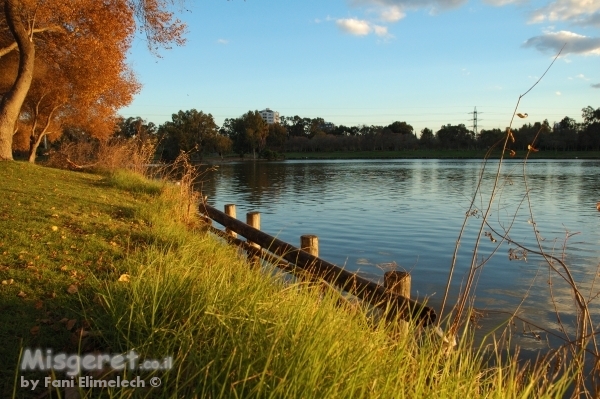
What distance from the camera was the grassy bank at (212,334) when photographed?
Answer: 3.17 meters

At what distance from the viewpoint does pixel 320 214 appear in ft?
74.5

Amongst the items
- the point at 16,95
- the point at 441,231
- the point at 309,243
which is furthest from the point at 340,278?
the point at 16,95

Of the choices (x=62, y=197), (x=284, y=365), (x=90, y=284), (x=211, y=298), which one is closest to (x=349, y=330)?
(x=284, y=365)

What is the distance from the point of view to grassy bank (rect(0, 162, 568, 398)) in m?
3.17

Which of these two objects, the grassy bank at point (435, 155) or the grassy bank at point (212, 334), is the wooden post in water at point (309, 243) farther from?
the grassy bank at point (435, 155)

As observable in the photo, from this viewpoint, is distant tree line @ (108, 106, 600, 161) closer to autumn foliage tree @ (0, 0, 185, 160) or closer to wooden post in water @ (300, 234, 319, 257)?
autumn foliage tree @ (0, 0, 185, 160)

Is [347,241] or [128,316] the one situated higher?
[128,316]

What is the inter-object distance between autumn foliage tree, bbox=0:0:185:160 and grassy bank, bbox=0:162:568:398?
13.9 meters

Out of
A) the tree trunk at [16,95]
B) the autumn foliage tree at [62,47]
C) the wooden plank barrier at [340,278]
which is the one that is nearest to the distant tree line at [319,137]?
the autumn foliage tree at [62,47]

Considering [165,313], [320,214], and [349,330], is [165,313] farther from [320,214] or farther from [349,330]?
[320,214]

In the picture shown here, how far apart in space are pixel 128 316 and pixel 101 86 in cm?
2090

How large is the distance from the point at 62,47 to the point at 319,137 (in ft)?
418

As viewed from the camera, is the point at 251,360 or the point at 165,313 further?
the point at 165,313

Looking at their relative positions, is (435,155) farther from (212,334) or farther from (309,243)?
(212,334)
